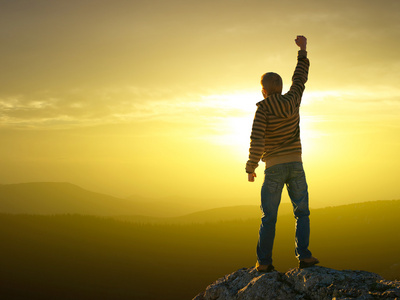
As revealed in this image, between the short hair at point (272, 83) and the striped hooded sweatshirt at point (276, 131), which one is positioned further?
the short hair at point (272, 83)

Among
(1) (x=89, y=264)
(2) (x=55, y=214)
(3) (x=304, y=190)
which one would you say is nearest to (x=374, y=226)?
(1) (x=89, y=264)

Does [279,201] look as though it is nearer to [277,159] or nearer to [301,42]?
[277,159]

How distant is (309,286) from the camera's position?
5.07m

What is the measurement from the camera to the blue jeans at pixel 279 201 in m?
5.77

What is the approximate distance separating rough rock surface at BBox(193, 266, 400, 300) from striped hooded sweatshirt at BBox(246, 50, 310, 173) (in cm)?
172

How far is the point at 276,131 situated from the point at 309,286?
240 cm

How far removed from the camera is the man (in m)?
5.76

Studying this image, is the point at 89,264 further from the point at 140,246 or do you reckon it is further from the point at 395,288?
the point at 395,288

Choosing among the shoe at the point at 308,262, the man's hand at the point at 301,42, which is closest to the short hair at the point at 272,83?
the man's hand at the point at 301,42

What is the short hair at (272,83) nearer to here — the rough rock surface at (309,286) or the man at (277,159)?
the man at (277,159)

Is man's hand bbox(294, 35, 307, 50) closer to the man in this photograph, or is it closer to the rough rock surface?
the man

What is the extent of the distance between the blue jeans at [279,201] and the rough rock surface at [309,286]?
39 cm

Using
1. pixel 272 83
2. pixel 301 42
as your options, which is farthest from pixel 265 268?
pixel 301 42

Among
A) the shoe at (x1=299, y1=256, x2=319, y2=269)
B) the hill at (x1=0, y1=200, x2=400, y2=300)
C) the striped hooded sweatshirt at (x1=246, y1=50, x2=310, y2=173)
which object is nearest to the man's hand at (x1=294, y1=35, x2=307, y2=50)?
the striped hooded sweatshirt at (x1=246, y1=50, x2=310, y2=173)
